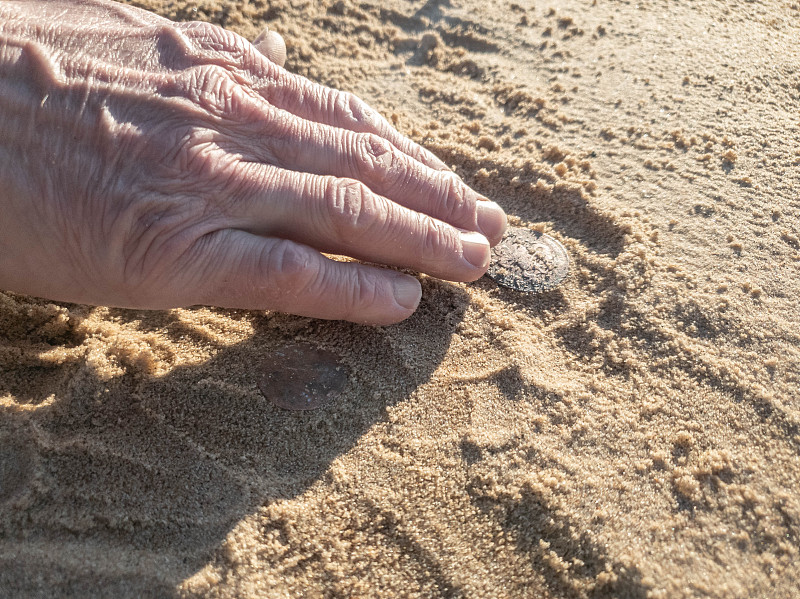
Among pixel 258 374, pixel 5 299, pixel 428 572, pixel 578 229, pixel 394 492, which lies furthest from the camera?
pixel 578 229

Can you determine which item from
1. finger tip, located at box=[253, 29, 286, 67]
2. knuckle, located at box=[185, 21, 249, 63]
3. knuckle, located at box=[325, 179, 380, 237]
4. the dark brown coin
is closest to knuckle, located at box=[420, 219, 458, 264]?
knuckle, located at box=[325, 179, 380, 237]

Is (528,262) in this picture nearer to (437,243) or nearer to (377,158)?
(437,243)

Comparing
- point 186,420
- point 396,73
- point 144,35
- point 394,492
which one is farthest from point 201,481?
point 396,73

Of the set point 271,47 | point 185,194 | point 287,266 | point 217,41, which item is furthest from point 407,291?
point 271,47

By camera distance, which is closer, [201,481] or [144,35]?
[201,481]

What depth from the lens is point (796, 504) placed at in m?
1.56

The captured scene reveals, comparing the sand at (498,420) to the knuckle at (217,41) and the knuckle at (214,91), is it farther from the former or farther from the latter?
the knuckle at (217,41)

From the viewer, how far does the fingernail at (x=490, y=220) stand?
2074 millimetres

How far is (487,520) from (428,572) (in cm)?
21

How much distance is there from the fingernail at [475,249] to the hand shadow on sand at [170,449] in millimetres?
196

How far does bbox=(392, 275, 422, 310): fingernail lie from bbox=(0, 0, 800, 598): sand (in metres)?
0.12

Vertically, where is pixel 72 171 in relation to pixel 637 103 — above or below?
below

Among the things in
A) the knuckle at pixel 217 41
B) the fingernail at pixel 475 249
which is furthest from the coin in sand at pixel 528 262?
the knuckle at pixel 217 41

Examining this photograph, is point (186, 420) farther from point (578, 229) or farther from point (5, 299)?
point (578, 229)
